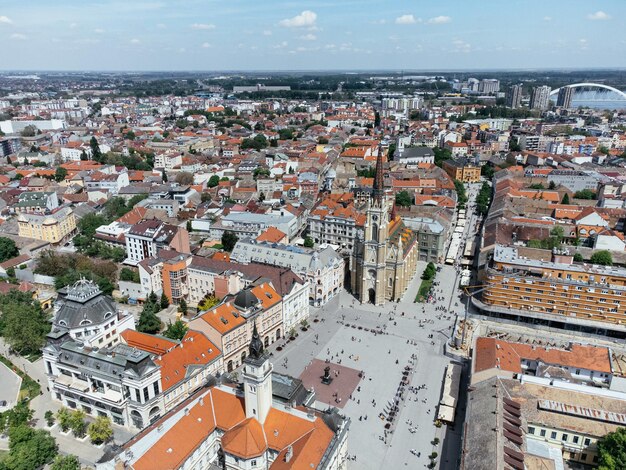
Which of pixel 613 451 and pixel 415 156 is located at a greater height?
pixel 415 156

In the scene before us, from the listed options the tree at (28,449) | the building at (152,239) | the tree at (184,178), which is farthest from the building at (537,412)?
the tree at (184,178)

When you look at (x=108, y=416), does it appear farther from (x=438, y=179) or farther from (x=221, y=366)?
(x=438, y=179)

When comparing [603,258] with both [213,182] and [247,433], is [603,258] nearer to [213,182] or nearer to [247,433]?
[247,433]

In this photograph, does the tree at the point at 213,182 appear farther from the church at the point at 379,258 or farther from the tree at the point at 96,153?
the church at the point at 379,258

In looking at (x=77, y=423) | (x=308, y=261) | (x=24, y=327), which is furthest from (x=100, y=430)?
(x=308, y=261)

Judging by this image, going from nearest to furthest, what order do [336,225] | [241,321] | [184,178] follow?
→ [241,321] → [336,225] → [184,178]

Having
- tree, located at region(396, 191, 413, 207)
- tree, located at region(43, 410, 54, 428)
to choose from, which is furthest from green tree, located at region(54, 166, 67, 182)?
tree, located at region(43, 410, 54, 428)

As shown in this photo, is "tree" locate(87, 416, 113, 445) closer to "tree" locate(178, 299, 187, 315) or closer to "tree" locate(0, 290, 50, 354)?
"tree" locate(0, 290, 50, 354)
